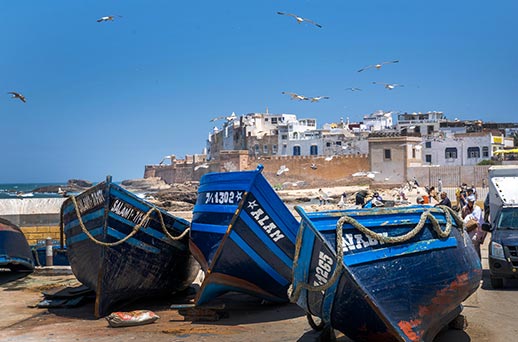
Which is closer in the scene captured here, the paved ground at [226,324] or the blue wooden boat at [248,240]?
the paved ground at [226,324]

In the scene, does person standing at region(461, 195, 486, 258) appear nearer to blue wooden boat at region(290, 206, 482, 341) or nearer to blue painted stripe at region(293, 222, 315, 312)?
blue wooden boat at region(290, 206, 482, 341)

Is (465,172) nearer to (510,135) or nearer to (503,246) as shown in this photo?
(510,135)

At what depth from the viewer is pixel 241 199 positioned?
28.1 feet

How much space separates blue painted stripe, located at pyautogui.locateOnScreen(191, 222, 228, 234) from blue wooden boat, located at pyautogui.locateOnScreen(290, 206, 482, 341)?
236 cm

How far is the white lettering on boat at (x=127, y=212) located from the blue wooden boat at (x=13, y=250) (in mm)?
3652

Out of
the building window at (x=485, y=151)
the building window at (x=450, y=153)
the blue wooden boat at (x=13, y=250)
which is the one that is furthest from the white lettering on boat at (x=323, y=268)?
the building window at (x=450, y=153)

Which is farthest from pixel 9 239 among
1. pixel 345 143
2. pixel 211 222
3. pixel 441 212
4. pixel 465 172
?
pixel 345 143

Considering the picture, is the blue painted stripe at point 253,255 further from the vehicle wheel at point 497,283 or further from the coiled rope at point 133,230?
the vehicle wheel at point 497,283

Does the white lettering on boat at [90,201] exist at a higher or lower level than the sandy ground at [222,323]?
higher

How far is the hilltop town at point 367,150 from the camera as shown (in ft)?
155

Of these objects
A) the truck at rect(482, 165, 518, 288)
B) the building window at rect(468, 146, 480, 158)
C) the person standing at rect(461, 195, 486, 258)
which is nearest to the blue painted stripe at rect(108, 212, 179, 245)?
the person standing at rect(461, 195, 486, 258)

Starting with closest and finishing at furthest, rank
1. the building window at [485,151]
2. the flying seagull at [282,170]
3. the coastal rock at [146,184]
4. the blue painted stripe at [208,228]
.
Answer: the blue painted stripe at [208,228] → the building window at [485,151] → the flying seagull at [282,170] → the coastal rock at [146,184]

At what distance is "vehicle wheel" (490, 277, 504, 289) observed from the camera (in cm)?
982

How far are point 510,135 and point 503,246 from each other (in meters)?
61.6
